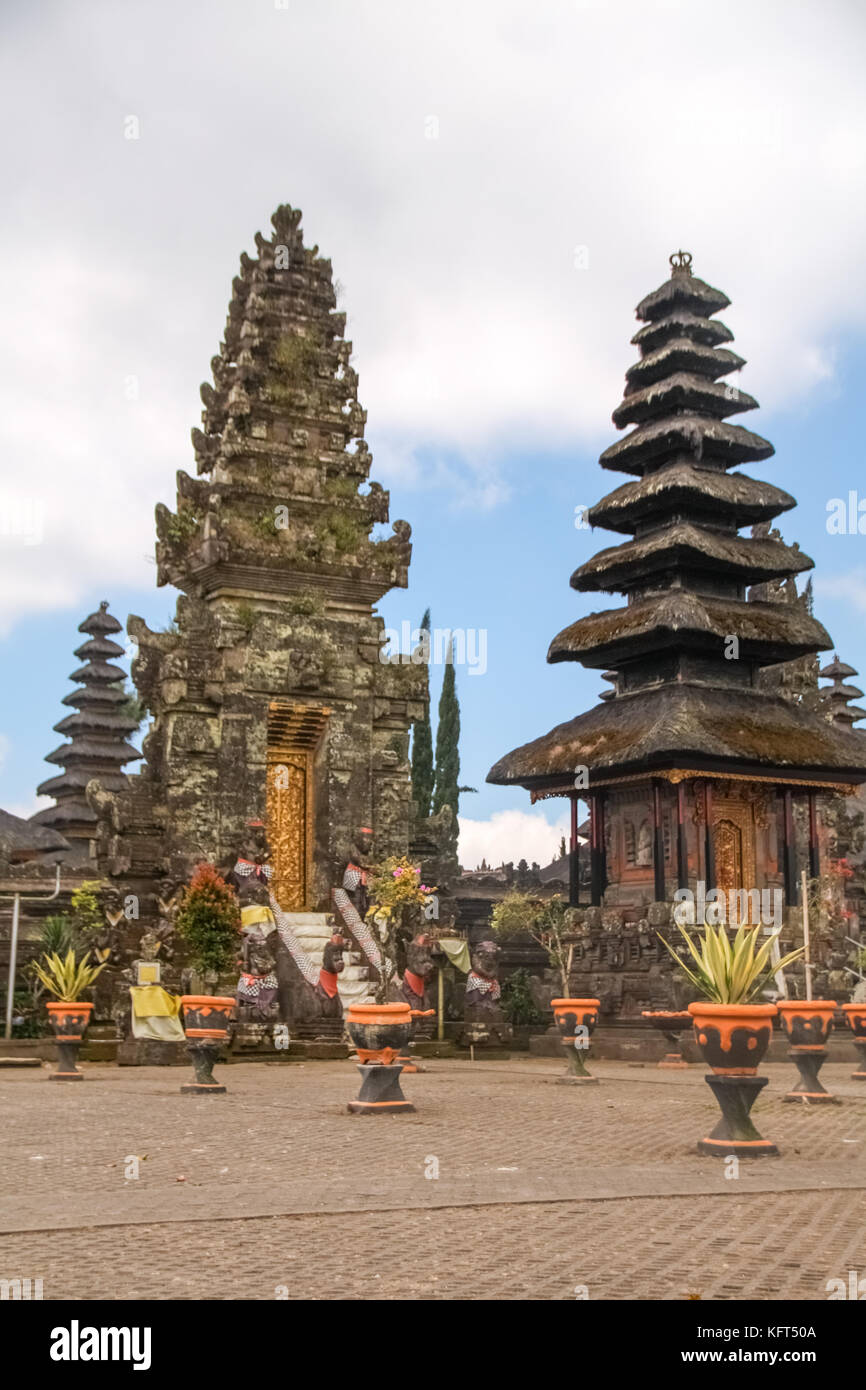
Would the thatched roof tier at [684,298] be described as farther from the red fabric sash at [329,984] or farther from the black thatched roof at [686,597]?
the red fabric sash at [329,984]

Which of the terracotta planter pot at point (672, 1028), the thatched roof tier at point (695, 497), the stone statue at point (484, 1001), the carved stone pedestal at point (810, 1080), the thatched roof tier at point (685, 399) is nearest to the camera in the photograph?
the carved stone pedestal at point (810, 1080)

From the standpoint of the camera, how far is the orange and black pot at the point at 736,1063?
444 inches

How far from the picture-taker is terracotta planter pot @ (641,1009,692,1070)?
22719 millimetres

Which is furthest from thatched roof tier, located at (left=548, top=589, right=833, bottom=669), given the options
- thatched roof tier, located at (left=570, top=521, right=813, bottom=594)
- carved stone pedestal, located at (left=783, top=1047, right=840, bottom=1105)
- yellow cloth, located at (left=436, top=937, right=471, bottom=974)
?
carved stone pedestal, located at (left=783, top=1047, right=840, bottom=1105)

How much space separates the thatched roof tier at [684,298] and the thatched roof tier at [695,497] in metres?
4.75

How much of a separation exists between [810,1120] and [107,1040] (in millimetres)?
12091

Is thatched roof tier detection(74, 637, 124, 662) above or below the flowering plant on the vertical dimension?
above

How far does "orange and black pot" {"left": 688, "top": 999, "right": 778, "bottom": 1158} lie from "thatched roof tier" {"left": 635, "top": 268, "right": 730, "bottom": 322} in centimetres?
3053

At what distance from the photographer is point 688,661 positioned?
35.2 m

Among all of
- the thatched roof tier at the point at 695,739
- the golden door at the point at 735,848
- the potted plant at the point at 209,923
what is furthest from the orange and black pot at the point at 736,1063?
the golden door at the point at 735,848

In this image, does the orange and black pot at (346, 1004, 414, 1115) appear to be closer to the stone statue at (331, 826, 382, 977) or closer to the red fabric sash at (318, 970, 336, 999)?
the red fabric sash at (318, 970, 336, 999)

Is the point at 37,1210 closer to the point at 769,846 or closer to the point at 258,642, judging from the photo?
the point at 258,642

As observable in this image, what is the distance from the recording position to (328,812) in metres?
28.1
